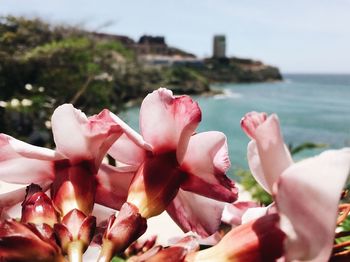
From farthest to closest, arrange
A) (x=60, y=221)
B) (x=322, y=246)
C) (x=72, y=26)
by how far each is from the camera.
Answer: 1. (x=72, y=26)
2. (x=60, y=221)
3. (x=322, y=246)

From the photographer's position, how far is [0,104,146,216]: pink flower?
377 mm

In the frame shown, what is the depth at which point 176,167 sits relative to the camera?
406 mm

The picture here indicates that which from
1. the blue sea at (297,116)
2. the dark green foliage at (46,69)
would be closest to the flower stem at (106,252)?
the dark green foliage at (46,69)

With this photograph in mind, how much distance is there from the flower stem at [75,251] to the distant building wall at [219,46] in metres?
58.3

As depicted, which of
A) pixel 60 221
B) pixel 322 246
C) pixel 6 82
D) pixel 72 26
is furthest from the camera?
pixel 72 26

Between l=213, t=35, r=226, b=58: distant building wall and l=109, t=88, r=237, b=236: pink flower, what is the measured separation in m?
58.2

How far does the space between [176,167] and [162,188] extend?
20mm

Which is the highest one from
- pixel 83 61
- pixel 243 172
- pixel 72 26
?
pixel 72 26

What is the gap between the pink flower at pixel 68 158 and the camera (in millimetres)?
377

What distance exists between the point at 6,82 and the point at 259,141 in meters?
14.9

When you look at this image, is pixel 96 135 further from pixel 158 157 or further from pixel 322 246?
pixel 322 246

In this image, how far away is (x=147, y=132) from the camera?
15.6 inches

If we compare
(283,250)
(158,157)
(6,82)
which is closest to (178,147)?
(158,157)

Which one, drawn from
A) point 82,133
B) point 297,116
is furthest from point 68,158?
point 297,116
